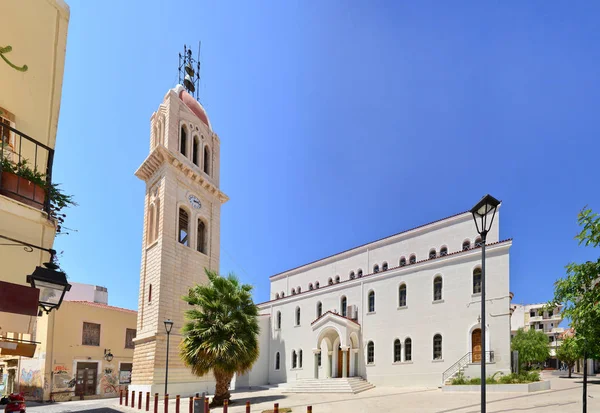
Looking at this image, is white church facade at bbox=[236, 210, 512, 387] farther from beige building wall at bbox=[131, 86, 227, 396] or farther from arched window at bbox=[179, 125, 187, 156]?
arched window at bbox=[179, 125, 187, 156]

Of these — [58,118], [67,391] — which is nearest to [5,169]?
[58,118]

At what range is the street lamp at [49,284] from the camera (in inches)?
215

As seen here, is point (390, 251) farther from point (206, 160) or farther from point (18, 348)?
point (18, 348)

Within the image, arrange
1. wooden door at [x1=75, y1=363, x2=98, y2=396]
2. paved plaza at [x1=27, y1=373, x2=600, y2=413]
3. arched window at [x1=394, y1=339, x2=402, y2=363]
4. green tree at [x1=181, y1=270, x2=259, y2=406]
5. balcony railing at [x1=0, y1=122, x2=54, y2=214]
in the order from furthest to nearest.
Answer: wooden door at [x1=75, y1=363, x2=98, y2=396], arched window at [x1=394, y1=339, x2=402, y2=363], green tree at [x1=181, y1=270, x2=259, y2=406], paved plaza at [x1=27, y1=373, x2=600, y2=413], balcony railing at [x1=0, y1=122, x2=54, y2=214]

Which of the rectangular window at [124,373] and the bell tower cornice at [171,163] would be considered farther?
the rectangular window at [124,373]

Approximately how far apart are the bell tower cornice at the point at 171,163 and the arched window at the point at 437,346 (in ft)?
58.7

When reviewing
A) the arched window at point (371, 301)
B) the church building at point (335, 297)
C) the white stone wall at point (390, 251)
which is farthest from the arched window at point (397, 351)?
the white stone wall at point (390, 251)

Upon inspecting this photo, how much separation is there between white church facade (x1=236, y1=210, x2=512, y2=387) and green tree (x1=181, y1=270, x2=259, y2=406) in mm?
9513

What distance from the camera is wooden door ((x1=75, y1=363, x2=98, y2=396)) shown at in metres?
30.2

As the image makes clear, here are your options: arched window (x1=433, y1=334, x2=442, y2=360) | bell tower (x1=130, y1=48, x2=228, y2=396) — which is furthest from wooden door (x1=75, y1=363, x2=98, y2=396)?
arched window (x1=433, y1=334, x2=442, y2=360)

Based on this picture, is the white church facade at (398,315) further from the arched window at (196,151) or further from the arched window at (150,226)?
the arched window at (196,151)

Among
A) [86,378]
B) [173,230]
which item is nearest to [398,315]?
[173,230]

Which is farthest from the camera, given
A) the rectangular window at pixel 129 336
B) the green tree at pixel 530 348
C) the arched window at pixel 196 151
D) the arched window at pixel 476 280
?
the green tree at pixel 530 348

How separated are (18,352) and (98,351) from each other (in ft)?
90.5
